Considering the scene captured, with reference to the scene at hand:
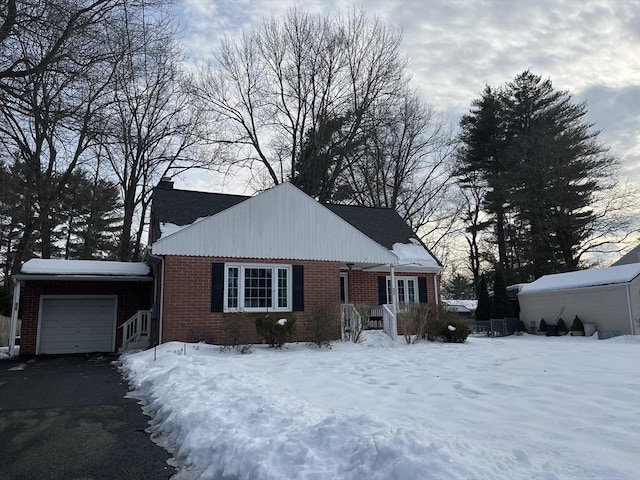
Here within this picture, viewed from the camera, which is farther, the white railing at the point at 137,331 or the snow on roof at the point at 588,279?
the snow on roof at the point at 588,279

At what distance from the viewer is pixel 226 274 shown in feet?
43.1

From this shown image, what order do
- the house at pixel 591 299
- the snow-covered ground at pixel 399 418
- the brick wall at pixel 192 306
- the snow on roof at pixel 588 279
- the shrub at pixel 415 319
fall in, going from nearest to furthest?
the snow-covered ground at pixel 399 418, the brick wall at pixel 192 306, the shrub at pixel 415 319, the house at pixel 591 299, the snow on roof at pixel 588 279

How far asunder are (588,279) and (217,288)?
56.9 ft

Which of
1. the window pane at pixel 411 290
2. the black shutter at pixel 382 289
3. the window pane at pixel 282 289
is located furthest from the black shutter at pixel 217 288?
the window pane at pixel 411 290

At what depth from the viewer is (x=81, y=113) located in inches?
347

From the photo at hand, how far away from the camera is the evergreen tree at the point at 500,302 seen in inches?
932

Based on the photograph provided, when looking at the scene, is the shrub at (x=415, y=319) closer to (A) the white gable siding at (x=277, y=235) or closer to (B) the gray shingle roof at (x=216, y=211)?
(A) the white gable siding at (x=277, y=235)

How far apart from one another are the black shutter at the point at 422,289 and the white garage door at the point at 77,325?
445 inches

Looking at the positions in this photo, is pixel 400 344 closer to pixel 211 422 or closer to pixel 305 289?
pixel 305 289

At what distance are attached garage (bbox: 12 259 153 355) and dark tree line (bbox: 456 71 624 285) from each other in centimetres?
1826

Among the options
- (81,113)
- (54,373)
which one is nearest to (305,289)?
(54,373)

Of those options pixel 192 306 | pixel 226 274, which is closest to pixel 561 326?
pixel 226 274

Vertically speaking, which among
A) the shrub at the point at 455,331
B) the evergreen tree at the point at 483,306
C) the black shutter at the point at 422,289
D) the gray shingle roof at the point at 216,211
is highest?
the gray shingle roof at the point at 216,211

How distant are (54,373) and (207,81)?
20346 mm
